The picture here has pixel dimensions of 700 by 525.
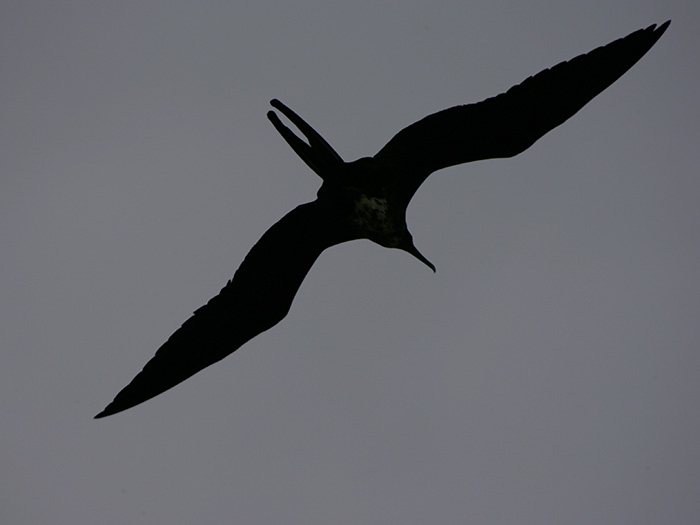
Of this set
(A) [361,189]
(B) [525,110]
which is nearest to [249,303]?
(A) [361,189]

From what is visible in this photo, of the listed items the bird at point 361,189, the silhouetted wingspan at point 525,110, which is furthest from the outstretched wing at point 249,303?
the silhouetted wingspan at point 525,110

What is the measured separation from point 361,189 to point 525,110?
143 cm

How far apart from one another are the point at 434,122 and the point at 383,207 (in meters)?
0.81

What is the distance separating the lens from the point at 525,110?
21.7ft

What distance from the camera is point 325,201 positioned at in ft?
22.8

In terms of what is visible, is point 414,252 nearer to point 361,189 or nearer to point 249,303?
point 361,189

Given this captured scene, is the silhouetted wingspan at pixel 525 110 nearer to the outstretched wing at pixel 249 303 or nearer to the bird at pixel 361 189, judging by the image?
the bird at pixel 361 189

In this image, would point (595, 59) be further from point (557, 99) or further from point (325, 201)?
point (325, 201)

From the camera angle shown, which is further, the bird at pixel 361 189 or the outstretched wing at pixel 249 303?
the outstretched wing at pixel 249 303

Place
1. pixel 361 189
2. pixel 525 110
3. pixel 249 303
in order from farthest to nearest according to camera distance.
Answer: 1. pixel 249 303
2. pixel 361 189
3. pixel 525 110

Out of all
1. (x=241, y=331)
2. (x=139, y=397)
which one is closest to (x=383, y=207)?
(x=241, y=331)

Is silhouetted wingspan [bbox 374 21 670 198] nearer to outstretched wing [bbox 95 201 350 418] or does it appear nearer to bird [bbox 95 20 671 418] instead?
bird [bbox 95 20 671 418]

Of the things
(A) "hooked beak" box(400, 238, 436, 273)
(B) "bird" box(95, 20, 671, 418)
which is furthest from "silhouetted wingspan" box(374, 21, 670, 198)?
(A) "hooked beak" box(400, 238, 436, 273)

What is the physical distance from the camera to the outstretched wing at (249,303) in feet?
22.5
